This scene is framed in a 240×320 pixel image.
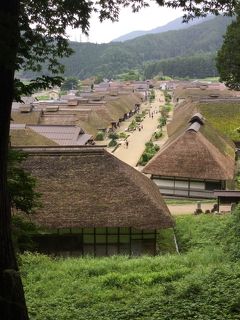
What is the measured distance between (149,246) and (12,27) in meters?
14.9

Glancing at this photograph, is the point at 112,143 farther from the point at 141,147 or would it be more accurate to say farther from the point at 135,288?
the point at 135,288

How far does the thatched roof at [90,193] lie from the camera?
18203 mm

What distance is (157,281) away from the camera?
1316 centimetres

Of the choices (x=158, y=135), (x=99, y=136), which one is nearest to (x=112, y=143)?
(x=99, y=136)

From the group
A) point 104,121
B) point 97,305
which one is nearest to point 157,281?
point 97,305

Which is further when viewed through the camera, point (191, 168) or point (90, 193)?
point (191, 168)

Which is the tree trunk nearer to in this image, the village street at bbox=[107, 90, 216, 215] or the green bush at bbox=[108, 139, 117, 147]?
the village street at bbox=[107, 90, 216, 215]

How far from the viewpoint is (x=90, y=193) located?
753 inches

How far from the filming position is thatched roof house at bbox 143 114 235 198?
2956cm

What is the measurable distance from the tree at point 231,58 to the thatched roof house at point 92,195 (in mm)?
10411

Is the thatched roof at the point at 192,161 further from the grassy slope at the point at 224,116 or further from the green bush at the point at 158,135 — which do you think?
the green bush at the point at 158,135

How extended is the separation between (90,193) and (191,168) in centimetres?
1221

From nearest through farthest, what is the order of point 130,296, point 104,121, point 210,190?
point 130,296
point 210,190
point 104,121

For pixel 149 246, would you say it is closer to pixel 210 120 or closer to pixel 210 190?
pixel 210 190
